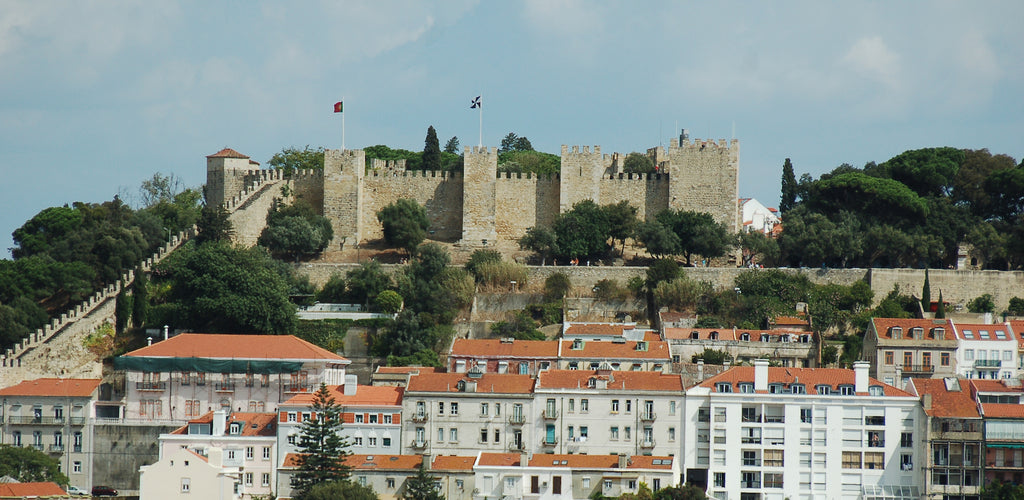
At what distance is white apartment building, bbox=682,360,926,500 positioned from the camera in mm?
51062

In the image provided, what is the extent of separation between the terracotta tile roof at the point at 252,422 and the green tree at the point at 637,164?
96.3 feet

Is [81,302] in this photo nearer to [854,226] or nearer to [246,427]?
[246,427]

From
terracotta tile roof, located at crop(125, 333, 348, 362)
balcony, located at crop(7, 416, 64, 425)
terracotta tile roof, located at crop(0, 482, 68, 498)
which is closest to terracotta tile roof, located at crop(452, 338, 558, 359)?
terracotta tile roof, located at crop(125, 333, 348, 362)

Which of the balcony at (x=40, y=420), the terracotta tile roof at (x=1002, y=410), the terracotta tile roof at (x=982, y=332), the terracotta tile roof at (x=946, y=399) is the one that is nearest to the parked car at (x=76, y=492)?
the balcony at (x=40, y=420)

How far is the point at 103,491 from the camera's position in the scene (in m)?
52.9

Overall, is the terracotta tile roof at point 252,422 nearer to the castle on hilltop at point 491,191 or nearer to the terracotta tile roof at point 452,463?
the terracotta tile roof at point 452,463

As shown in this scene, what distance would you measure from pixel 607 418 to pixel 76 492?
16160 mm

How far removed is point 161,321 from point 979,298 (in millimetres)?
31304

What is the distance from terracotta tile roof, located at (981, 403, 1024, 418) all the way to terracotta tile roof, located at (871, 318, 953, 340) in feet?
22.9

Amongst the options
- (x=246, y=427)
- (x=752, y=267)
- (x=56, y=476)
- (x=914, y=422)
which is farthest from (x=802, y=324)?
(x=56, y=476)

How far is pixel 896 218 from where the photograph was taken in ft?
241

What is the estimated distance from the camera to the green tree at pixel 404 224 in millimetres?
72438

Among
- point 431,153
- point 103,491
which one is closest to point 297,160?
point 431,153

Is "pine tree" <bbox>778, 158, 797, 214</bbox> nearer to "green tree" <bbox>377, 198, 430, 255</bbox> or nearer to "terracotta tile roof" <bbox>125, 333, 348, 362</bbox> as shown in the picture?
"green tree" <bbox>377, 198, 430, 255</bbox>
